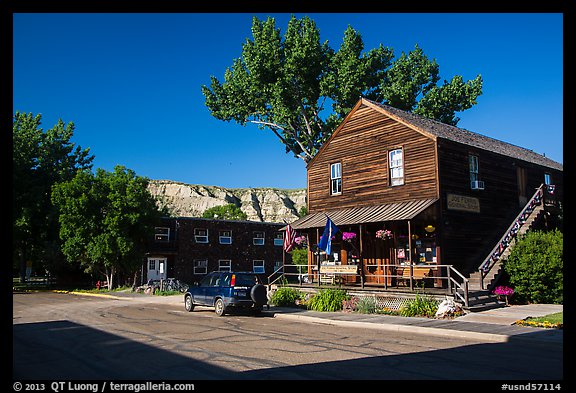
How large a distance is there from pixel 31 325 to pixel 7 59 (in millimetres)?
14422

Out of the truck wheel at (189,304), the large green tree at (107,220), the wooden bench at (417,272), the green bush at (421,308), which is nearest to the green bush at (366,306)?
the green bush at (421,308)

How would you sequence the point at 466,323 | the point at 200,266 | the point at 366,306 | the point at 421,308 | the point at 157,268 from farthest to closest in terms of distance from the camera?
the point at 200,266
the point at 157,268
the point at 366,306
the point at 421,308
the point at 466,323

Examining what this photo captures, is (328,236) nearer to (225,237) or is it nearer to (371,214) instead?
(371,214)

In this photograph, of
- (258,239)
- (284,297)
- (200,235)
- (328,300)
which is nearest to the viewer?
(328,300)

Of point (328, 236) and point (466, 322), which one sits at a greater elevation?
point (328, 236)

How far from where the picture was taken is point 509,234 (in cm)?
2317

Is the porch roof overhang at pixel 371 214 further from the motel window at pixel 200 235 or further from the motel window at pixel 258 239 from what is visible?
the motel window at pixel 258 239

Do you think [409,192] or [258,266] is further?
[258,266]

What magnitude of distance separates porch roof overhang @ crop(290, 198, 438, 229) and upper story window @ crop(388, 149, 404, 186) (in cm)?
117

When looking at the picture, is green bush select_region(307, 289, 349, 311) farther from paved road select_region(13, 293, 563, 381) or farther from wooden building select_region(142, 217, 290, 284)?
wooden building select_region(142, 217, 290, 284)

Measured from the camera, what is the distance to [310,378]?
8031 millimetres

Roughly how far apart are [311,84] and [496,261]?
22.3 metres

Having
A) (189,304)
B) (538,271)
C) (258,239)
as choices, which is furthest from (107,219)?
(538,271)
